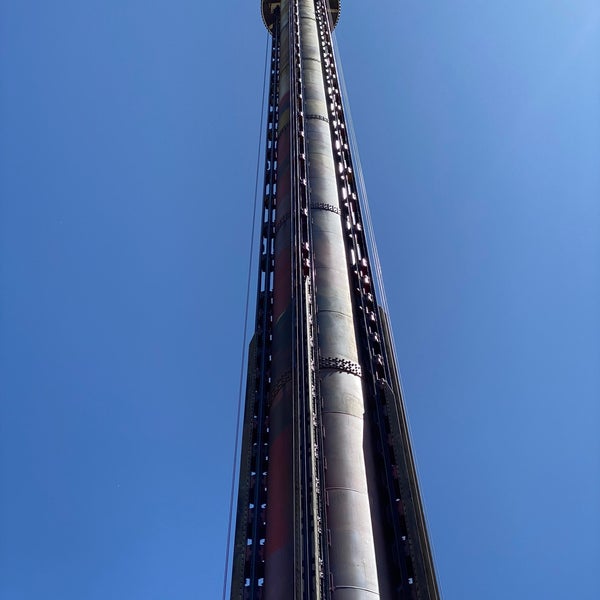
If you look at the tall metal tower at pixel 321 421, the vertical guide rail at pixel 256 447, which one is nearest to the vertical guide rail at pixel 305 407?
the tall metal tower at pixel 321 421

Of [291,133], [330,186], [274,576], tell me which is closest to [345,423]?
[274,576]

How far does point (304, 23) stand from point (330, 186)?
1766cm

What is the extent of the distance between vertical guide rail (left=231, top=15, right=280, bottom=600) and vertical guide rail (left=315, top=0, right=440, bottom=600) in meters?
3.22

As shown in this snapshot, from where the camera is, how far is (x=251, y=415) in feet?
52.9

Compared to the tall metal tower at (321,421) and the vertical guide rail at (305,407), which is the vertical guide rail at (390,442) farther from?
the vertical guide rail at (305,407)

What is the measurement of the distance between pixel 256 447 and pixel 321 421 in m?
2.41

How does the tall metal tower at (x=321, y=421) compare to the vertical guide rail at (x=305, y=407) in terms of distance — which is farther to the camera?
the tall metal tower at (x=321, y=421)

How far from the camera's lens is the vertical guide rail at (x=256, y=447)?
1282cm

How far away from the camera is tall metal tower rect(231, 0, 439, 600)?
12.1m

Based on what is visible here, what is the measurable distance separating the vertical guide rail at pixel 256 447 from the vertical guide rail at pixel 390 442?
3.22 m

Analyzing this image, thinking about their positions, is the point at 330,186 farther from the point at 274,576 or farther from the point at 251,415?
the point at 274,576

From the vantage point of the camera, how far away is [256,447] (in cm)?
1539

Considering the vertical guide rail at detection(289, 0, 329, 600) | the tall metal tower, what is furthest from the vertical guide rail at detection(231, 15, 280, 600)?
the vertical guide rail at detection(289, 0, 329, 600)

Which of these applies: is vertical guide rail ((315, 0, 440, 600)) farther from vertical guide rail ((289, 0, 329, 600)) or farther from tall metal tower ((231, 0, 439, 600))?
vertical guide rail ((289, 0, 329, 600))
